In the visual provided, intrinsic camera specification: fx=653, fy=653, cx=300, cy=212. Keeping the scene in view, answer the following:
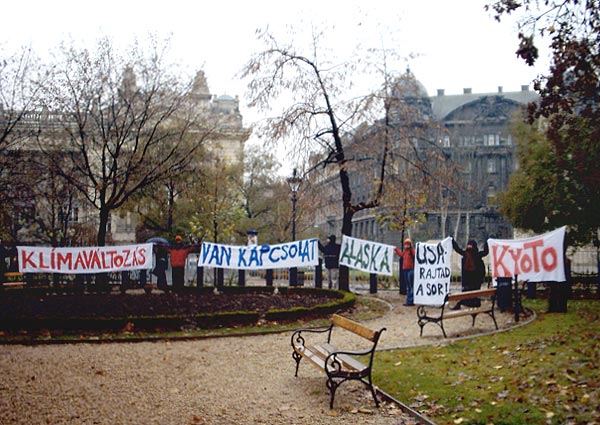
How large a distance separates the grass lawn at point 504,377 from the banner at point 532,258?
237 cm

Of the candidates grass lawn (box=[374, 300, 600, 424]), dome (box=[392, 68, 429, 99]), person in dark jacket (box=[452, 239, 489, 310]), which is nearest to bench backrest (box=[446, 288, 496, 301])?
grass lawn (box=[374, 300, 600, 424])

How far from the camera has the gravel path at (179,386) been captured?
818cm

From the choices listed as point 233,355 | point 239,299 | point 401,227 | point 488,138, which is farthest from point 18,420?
point 488,138

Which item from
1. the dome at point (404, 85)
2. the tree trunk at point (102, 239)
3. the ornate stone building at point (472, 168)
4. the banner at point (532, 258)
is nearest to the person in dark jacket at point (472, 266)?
the banner at point (532, 258)

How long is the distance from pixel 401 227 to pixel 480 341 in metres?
16.8

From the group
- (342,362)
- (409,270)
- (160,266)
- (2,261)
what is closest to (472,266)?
(409,270)

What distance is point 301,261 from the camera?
77.3 ft

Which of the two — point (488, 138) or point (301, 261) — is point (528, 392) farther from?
point (488, 138)

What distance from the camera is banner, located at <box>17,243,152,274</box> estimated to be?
23312 millimetres

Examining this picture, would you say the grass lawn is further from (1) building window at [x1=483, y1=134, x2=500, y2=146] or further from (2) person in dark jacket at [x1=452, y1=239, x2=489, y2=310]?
(1) building window at [x1=483, y1=134, x2=500, y2=146]

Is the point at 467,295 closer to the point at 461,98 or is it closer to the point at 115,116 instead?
the point at 115,116

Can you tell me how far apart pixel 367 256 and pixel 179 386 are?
13495 mm

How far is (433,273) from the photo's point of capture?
1855cm

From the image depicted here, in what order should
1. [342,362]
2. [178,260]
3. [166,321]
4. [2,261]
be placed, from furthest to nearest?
[2,261] < [178,260] < [166,321] < [342,362]
